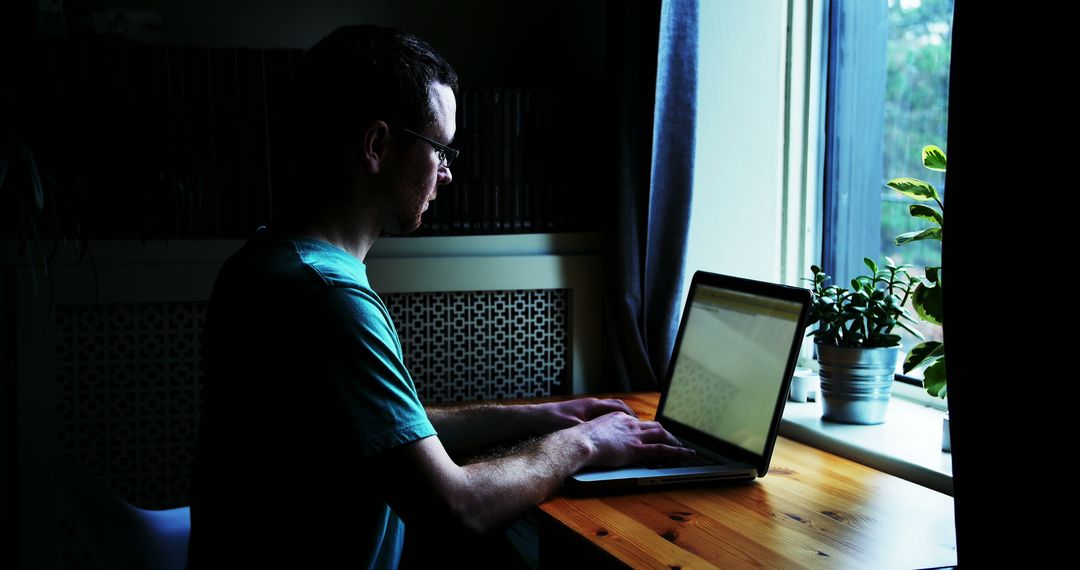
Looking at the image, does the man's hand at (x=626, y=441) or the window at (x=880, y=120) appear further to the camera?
the window at (x=880, y=120)

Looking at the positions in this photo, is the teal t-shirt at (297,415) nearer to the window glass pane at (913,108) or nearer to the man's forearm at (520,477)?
the man's forearm at (520,477)

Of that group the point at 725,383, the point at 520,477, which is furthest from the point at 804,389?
the point at 520,477

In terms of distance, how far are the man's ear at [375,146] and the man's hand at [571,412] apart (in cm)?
59

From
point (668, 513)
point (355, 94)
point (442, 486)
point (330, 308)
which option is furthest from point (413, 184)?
point (668, 513)

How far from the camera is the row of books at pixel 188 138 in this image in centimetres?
214

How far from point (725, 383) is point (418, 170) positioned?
0.64 metres

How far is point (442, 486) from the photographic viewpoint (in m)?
1.29

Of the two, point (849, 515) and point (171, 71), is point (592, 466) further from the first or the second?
point (171, 71)

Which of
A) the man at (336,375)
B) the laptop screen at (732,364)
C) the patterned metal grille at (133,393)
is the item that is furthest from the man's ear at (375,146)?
the patterned metal grille at (133,393)

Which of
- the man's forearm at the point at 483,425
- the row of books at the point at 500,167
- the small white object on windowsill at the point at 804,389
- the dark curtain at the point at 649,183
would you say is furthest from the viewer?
the row of books at the point at 500,167

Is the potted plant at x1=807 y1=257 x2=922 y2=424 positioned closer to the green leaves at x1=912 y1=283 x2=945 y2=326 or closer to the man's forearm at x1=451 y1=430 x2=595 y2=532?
the green leaves at x1=912 y1=283 x2=945 y2=326

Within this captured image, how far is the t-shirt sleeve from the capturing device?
4.10 feet

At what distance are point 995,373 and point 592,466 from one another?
647mm

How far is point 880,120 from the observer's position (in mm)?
2102
